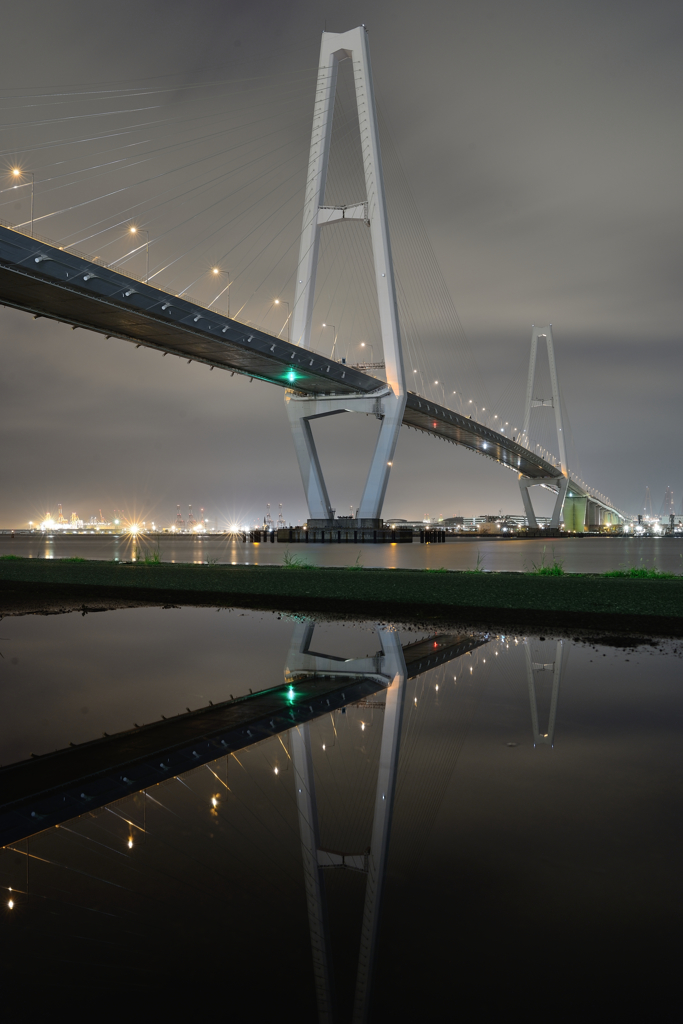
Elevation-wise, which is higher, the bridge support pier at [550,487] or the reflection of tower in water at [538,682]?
the bridge support pier at [550,487]

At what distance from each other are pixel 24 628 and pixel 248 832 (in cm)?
780

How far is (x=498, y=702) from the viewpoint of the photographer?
5770 mm

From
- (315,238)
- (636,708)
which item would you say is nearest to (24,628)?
(636,708)

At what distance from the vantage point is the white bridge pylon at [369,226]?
38.5m

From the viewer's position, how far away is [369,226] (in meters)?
39.3

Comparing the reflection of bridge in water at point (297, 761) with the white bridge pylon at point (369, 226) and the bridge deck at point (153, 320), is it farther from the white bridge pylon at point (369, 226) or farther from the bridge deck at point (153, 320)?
the white bridge pylon at point (369, 226)

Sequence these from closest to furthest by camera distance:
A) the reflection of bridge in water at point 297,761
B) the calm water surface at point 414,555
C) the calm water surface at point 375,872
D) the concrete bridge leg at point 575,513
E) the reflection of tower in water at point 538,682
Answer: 1. the calm water surface at point 375,872
2. the reflection of bridge in water at point 297,761
3. the reflection of tower in water at point 538,682
4. the calm water surface at point 414,555
5. the concrete bridge leg at point 575,513

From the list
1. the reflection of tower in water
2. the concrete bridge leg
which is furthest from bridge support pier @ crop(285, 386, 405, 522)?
the concrete bridge leg

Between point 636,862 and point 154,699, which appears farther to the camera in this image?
point 154,699

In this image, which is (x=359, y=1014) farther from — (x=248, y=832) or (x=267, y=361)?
(x=267, y=361)

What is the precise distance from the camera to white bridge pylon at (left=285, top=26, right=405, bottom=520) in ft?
126

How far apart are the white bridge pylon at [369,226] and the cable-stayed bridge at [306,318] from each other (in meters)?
0.05

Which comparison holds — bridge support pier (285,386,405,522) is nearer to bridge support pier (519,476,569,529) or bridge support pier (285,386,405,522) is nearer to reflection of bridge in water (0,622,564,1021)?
reflection of bridge in water (0,622,564,1021)

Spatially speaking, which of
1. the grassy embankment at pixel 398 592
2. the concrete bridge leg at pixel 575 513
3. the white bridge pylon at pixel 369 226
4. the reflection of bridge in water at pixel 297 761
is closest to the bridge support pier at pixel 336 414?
the white bridge pylon at pixel 369 226
